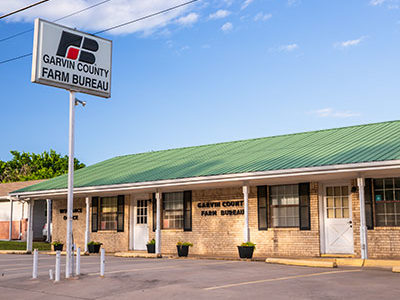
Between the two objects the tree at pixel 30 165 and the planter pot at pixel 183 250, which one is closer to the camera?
the planter pot at pixel 183 250

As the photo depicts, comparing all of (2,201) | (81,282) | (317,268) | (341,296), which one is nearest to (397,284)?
(341,296)

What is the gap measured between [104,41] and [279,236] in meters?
9.10

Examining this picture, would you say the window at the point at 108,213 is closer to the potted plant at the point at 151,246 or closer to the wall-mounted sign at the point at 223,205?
the potted plant at the point at 151,246

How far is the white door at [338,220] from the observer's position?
18.0 meters

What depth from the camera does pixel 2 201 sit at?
40.4m

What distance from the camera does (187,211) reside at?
2180cm

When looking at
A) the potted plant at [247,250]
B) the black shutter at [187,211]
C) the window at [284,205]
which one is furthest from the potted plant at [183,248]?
the window at [284,205]

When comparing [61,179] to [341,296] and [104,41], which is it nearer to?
[104,41]

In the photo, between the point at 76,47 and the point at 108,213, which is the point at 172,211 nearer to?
the point at 108,213

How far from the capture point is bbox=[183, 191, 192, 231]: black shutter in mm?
21719

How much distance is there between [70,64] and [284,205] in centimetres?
907

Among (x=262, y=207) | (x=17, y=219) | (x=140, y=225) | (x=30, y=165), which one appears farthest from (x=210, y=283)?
(x=30, y=165)

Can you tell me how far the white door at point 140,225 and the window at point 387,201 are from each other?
10.2 meters

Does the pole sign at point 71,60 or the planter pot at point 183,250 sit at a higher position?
the pole sign at point 71,60
